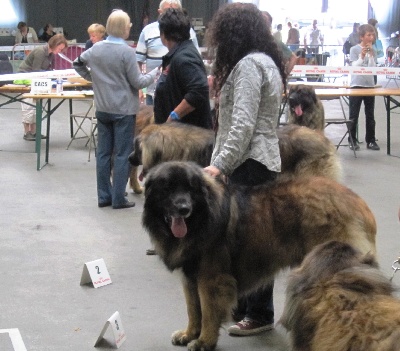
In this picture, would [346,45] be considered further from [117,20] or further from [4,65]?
[117,20]

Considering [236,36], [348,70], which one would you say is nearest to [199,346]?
[236,36]

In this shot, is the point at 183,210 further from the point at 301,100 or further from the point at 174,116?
the point at 301,100

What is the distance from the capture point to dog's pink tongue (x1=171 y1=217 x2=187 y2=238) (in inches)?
135

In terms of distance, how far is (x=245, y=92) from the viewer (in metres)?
3.61

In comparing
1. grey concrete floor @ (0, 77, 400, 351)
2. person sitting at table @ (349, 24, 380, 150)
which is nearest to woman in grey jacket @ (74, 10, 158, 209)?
grey concrete floor @ (0, 77, 400, 351)

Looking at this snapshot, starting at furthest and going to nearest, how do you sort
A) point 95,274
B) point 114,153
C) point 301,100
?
1. point 301,100
2. point 114,153
3. point 95,274

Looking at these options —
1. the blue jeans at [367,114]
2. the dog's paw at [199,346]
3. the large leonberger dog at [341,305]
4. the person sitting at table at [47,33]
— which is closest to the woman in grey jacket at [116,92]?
the dog's paw at [199,346]

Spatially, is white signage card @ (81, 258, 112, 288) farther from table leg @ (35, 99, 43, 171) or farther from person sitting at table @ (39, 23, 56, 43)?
person sitting at table @ (39, 23, 56, 43)

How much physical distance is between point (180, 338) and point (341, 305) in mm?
1875

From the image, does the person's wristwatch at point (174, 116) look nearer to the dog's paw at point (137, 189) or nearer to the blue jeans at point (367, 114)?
the dog's paw at point (137, 189)

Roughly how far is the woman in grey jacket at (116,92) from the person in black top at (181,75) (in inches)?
44.7

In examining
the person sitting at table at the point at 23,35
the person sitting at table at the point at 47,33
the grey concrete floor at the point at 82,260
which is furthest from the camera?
the person sitting at table at the point at 23,35

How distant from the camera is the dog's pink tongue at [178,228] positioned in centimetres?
342

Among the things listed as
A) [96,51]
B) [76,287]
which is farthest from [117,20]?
[76,287]
